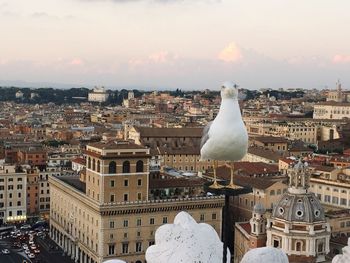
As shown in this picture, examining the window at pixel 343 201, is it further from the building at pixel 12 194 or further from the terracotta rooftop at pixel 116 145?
the building at pixel 12 194

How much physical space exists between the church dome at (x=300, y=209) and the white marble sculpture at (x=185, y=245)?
2013cm

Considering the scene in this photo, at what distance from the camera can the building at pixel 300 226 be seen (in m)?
29.1

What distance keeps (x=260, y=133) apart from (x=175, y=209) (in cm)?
4489

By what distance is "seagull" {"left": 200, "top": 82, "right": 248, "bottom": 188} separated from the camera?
7.55m

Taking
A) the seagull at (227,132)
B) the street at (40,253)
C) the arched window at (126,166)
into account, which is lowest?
the street at (40,253)

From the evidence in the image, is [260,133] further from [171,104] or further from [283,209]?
[171,104]

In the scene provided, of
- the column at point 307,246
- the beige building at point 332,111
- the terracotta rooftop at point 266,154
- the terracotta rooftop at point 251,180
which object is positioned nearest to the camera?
the column at point 307,246

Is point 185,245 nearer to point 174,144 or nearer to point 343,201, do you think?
point 343,201

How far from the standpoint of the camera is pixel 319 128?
257 feet

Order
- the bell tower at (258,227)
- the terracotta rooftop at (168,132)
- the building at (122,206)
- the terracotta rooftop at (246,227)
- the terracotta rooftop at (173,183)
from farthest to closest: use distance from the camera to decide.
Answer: the terracotta rooftop at (168,132) < the terracotta rooftop at (173,183) < the terracotta rooftop at (246,227) < the building at (122,206) < the bell tower at (258,227)

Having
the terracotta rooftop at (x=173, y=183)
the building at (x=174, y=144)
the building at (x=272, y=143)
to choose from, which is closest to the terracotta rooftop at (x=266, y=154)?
the building at (x=174, y=144)

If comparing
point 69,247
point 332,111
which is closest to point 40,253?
point 69,247

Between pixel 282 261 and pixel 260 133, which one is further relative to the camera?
pixel 260 133

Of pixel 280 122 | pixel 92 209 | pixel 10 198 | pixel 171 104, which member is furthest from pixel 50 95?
pixel 92 209
